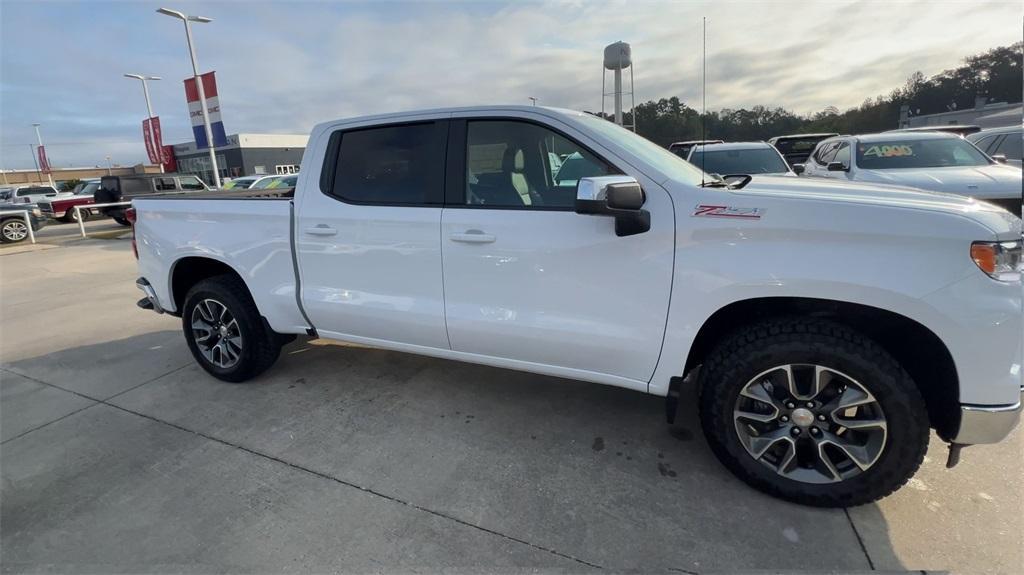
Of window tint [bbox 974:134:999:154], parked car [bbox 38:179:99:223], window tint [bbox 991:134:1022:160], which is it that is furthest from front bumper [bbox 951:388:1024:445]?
parked car [bbox 38:179:99:223]

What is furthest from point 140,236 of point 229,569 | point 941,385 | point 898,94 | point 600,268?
point 898,94

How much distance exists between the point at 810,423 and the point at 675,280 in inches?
34.8

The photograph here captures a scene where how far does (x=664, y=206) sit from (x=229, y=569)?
8.12 feet

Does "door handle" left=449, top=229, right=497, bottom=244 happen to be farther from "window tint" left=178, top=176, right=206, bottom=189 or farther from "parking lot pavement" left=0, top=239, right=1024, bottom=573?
"window tint" left=178, top=176, right=206, bottom=189

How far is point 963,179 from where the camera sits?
5.99m

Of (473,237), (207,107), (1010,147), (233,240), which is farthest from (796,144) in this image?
(207,107)

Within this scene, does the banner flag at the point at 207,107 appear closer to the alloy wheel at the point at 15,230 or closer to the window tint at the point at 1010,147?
the alloy wheel at the point at 15,230

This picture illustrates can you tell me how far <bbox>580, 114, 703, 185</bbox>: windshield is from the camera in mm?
2689

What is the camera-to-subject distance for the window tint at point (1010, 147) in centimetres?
873

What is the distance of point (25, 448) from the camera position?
3.26 metres

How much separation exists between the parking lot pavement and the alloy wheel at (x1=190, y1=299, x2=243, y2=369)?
245 millimetres

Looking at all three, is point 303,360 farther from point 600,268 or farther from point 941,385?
point 941,385

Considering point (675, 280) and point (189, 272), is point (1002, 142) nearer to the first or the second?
point (675, 280)

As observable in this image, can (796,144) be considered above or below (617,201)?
above
